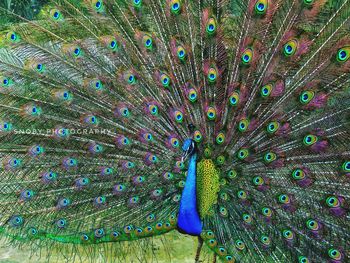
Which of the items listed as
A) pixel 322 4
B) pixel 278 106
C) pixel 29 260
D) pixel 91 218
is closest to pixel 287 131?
pixel 278 106

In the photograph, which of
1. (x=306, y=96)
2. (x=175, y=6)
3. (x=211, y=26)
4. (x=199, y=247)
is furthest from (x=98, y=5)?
(x=199, y=247)

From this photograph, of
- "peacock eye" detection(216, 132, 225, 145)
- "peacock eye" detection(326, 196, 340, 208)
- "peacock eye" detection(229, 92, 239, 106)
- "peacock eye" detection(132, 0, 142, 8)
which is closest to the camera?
"peacock eye" detection(326, 196, 340, 208)

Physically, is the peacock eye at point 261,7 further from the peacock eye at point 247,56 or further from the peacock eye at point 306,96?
the peacock eye at point 306,96

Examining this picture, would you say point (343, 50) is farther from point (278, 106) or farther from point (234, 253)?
point (234, 253)

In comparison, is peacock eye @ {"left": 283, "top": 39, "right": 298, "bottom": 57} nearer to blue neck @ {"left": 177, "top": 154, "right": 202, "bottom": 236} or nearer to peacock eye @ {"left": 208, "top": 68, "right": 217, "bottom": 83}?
peacock eye @ {"left": 208, "top": 68, "right": 217, "bottom": 83}

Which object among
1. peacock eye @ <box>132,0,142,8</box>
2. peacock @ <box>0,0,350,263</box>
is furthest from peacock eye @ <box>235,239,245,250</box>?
peacock eye @ <box>132,0,142,8</box>

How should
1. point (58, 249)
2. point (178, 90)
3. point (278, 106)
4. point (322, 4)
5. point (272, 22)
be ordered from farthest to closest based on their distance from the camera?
point (58, 249) → point (178, 90) → point (278, 106) → point (272, 22) → point (322, 4)

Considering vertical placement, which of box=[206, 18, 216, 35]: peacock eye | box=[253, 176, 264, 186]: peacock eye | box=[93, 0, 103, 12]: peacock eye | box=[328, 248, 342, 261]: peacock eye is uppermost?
box=[206, 18, 216, 35]: peacock eye

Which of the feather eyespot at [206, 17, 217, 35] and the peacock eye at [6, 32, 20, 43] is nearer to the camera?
the feather eyespot at [206, 17, 217, 35]
